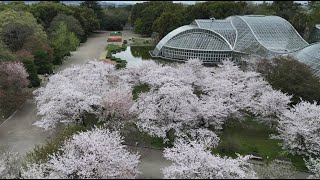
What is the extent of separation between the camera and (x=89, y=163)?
15742mm

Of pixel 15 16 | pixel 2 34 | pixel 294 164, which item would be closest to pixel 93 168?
pixel 294 164

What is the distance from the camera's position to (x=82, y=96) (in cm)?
2545

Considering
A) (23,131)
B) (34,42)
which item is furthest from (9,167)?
(34,42)

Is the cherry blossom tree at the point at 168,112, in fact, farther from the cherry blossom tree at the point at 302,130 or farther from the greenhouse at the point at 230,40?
the greenhouse at the point at 230,40

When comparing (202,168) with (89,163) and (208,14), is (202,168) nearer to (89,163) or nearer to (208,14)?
(89,163)

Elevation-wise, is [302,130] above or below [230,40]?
below

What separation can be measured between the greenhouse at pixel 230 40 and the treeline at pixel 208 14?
421 inches

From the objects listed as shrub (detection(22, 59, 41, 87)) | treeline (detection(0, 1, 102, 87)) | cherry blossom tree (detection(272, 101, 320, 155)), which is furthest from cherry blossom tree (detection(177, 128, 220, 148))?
shrub (detection(22, 59, 41, 87))

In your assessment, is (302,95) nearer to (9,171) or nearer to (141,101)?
(141,101)

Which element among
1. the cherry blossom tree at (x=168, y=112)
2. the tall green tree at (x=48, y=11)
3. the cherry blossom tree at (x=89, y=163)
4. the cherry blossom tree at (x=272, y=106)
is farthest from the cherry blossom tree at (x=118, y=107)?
the tall green tree at (x=48, y=11)

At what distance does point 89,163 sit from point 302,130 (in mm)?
12903

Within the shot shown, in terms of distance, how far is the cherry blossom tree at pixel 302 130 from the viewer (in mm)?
22094

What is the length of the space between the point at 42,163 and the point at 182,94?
421 inches

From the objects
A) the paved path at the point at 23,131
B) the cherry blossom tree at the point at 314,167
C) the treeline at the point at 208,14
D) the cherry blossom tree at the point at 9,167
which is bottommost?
the paved path at the point at 23,131
